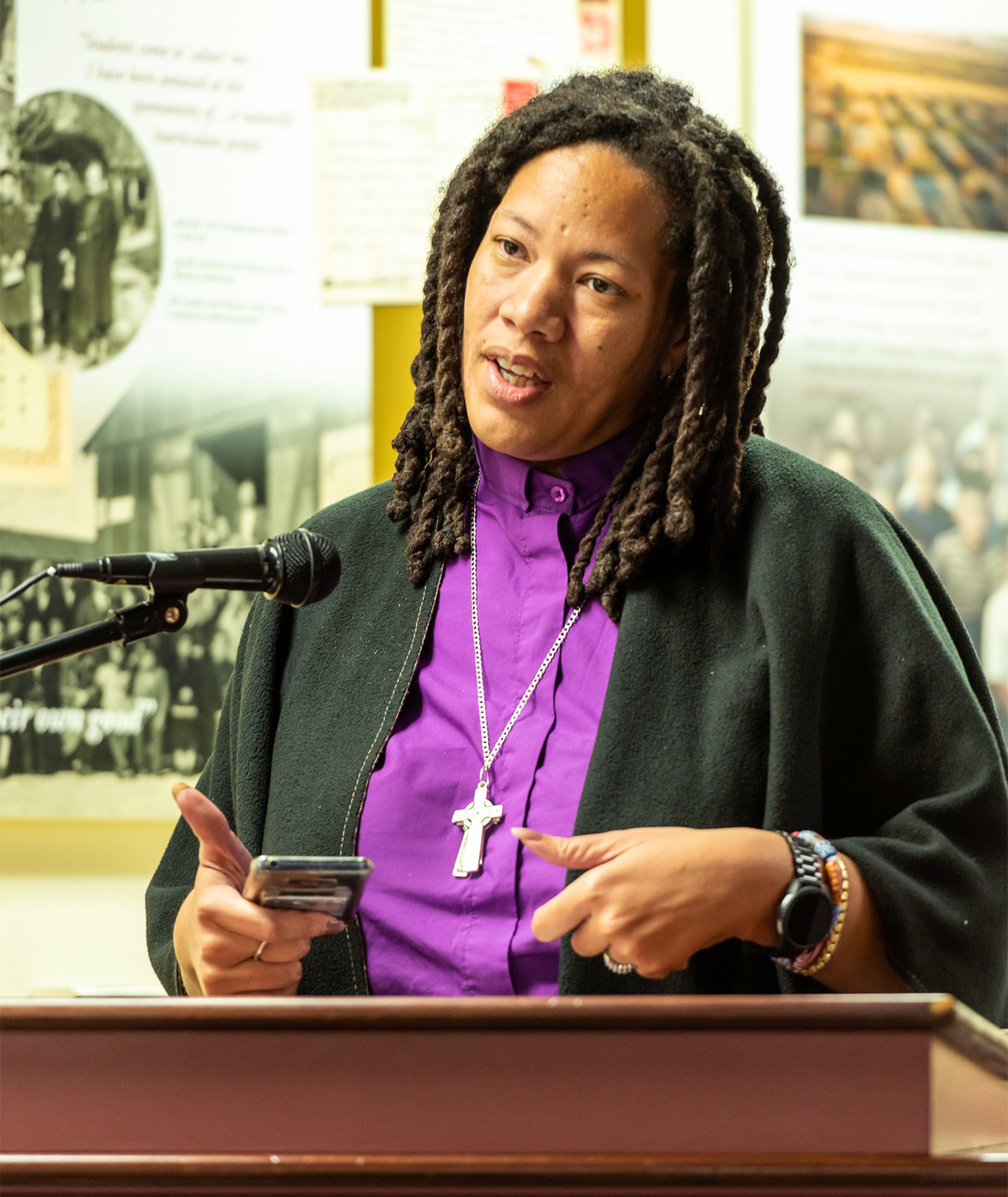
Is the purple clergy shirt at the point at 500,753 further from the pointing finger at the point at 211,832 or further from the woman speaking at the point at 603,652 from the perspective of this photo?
the pointing finger at the point at 211,832

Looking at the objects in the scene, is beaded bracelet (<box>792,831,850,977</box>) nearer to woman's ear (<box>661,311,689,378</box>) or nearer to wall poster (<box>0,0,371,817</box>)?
woman's ear (<box>661,311,689,378</box>)

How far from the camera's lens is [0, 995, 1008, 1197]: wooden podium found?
2.39 ft

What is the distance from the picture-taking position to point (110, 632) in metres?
1.05

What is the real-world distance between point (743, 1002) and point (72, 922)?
1808 millimetres

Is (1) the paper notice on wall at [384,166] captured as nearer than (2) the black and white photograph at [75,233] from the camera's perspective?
No

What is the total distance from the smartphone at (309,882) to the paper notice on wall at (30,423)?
144 centimetres

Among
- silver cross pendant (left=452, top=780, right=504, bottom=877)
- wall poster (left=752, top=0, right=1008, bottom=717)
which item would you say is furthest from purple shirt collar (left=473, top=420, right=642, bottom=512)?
wall poster (left=752, top=0, right=1008, bottom=717)

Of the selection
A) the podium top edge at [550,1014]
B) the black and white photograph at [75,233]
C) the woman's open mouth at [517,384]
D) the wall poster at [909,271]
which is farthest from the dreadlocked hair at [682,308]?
the wall poster at [909,271]

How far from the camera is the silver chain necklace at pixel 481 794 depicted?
137cm

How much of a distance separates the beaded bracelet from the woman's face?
486mm

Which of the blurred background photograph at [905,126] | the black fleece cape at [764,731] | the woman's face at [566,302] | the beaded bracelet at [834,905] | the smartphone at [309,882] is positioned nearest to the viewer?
the smartphone at [309,882]

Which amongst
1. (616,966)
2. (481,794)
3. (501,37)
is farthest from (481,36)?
(616,966)

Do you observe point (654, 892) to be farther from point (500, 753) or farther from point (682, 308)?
point (682, 308)

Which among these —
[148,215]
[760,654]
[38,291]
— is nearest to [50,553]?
[38,291]
